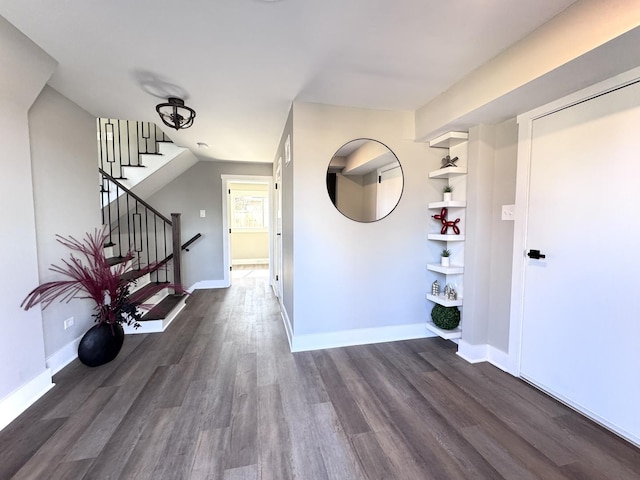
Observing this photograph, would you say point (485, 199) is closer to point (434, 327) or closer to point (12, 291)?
point (434, 327)

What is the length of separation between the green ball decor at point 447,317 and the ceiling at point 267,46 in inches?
77.1

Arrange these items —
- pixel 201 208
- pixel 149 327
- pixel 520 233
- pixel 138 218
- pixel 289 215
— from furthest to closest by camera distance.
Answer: pixel 201 208, pixel 138 218, pixel 149 327, pixel 289 215, pixel 520 233

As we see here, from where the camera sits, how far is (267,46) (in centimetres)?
167

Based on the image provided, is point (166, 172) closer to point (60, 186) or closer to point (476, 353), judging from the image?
point (60, 186)

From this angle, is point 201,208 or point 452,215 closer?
point 452,215

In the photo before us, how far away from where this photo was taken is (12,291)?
1.69m

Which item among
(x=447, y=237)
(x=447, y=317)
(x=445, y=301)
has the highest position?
(x=447, y=237)

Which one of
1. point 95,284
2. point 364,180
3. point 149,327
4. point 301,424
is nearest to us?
point 301,424

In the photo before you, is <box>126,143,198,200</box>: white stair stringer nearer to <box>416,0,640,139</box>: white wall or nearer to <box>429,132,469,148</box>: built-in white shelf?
<box>429,132,469,148</box>: built-in white shelf

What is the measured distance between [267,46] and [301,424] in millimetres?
2306

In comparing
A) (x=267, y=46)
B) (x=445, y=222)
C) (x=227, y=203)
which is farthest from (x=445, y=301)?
(x=227, y=203)

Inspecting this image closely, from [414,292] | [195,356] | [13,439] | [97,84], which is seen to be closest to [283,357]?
[195,356]

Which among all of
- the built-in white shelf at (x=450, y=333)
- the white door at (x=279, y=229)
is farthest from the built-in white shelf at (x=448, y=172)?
the white door at (x=279, y=229)

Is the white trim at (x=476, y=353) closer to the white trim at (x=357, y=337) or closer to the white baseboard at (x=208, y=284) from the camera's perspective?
the white trim at (x=357, y=337)
